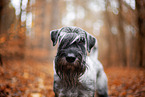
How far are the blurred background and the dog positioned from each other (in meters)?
2.14

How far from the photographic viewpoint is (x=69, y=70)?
8.09 ft

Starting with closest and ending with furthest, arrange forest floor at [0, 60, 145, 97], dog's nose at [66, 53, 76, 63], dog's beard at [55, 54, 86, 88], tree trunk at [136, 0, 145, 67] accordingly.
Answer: dog's nose at [66, 53, 76, 63] → dog's beard at [55, 54, 86, 88] → forest floor at [0, 60, 145, 97] → tree trunk at [136, 0, 145, 67]

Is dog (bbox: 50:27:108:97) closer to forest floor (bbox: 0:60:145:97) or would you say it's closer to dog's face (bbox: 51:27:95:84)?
dog's face (bbox: 51:27:95:84)

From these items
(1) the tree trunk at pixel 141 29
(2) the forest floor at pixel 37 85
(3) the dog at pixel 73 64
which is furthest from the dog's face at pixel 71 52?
(1) the tree trunk at pixel 141 29

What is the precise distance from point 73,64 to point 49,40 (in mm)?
14739

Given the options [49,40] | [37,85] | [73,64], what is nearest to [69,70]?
[73,64]

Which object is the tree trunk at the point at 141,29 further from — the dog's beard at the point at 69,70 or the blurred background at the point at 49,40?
the dog's beard at the point at 69,70

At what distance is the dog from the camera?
2311mm

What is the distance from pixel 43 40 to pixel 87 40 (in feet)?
63.5

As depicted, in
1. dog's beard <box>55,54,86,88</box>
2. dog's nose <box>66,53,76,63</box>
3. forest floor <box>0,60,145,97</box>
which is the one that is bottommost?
forest floor <box>0,60,145,97</box>

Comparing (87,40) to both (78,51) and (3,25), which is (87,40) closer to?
(78,51)

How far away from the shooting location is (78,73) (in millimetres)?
2506

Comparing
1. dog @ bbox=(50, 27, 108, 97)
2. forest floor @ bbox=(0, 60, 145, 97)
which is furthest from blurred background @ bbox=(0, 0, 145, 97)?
dog @ bbox=(50, 27, 108, 97)

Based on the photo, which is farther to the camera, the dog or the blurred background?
the blurred background
